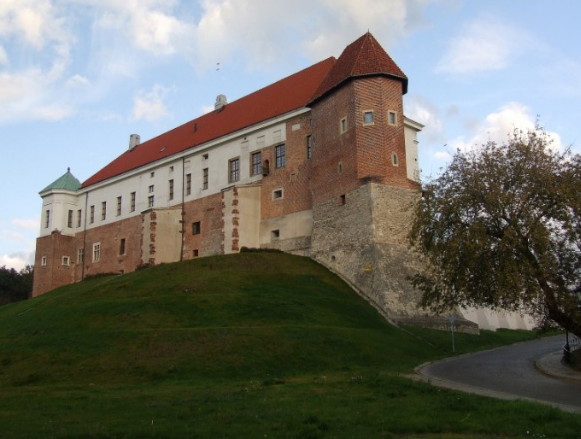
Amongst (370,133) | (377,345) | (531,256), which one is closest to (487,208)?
(531,256)

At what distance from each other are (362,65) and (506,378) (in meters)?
25.2

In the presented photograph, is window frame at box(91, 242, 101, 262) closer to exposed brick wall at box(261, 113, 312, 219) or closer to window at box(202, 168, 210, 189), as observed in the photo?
window at box(202, 168, 210, 189)

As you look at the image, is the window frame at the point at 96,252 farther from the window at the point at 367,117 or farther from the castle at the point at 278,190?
the window at the point at 367,117

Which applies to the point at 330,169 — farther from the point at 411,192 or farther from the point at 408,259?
the point at 408,259

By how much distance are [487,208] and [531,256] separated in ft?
6.98

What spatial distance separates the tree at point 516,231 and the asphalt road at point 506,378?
234 centimetres

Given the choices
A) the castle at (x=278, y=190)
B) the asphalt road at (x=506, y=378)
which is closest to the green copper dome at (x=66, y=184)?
the castle at (x=278, y=190)

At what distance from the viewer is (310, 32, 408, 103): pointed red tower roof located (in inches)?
1537

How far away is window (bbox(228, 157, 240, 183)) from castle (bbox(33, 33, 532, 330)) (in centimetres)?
11

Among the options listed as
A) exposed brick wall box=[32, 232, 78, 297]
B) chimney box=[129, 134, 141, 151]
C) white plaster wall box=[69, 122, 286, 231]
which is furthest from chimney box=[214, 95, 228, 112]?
exposed brick wall box=[32, 232, 78, 297]

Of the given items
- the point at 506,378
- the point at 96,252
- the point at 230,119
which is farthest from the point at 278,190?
the point at 506,378

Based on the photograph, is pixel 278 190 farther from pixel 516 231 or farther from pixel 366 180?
pixel 516 231

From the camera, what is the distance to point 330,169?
131 ft

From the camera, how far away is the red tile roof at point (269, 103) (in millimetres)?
39869
